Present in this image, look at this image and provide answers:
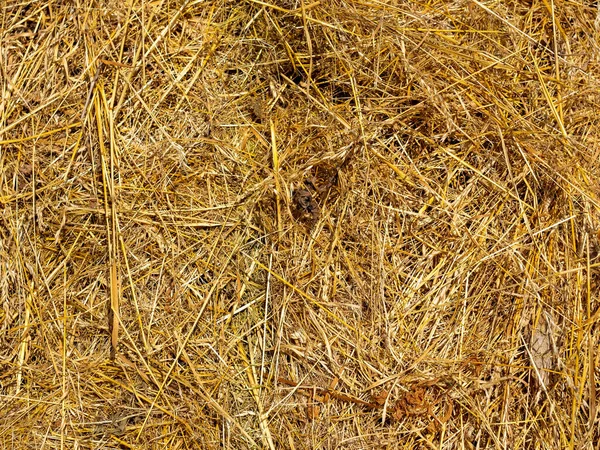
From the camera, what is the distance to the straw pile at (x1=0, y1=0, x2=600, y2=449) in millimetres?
1985

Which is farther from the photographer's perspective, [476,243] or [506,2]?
[506,2]

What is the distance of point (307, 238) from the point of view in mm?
2020

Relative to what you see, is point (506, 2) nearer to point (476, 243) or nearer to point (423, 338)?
point (476, 243)

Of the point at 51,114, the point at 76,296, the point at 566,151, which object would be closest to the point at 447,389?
the point at 566,151

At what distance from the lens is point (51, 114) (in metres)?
2.07

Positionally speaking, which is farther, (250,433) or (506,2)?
(506,2)

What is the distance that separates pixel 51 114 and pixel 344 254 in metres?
1.09

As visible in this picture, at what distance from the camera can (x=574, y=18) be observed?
214cm

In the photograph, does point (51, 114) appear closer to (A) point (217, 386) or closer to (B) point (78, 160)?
(B) point (78, 160)

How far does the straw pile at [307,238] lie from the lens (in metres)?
1.99

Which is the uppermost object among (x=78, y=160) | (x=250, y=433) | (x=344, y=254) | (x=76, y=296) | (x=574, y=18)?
(x=574, y=18)

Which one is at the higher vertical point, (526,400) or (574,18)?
(574,18)

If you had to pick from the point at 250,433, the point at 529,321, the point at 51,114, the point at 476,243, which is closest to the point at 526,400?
the point at 529,321

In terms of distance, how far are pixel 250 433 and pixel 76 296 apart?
28.9 inches
